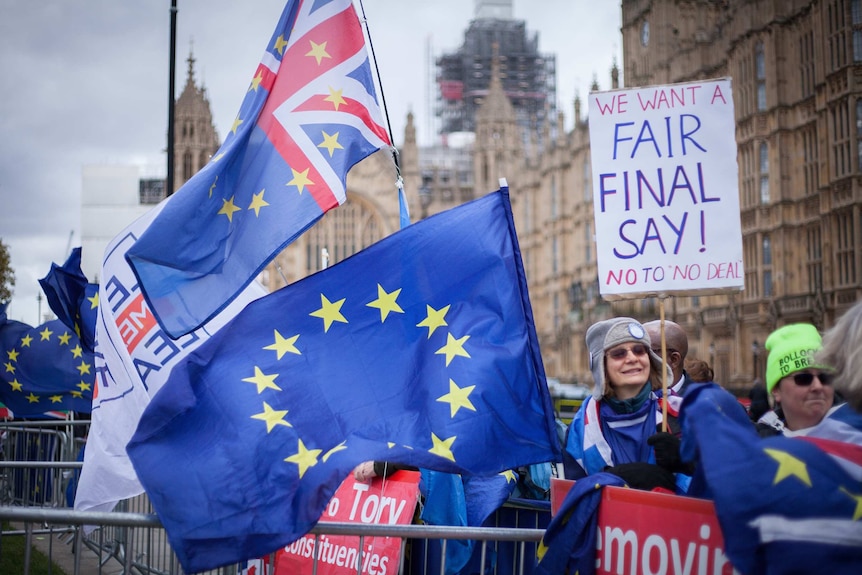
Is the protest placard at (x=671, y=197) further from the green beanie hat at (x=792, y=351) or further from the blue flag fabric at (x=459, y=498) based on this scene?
the blue flag fabric at (x=459, y=498)

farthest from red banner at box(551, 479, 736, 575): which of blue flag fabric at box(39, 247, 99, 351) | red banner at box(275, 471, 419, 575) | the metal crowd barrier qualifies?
blue flag fabric at box(39, 247, 99, 351)

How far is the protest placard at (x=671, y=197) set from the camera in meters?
4.11

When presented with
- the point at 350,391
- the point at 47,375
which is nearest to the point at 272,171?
the point at 350,391

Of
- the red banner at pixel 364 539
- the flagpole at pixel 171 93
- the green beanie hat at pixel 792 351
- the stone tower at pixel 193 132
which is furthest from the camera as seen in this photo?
the stone tower at pixel 193 132

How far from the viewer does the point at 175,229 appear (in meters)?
4.80

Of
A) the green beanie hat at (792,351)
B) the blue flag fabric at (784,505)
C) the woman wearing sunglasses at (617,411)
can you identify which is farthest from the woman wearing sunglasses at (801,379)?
the blue flag fabric at (784,505)

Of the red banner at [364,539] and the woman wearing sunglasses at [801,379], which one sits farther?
the red banner at [364,539]

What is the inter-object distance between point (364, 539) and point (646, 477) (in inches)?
79.2

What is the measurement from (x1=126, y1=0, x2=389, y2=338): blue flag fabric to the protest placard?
5.28 feet

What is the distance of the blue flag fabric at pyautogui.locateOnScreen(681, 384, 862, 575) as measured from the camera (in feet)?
7.59

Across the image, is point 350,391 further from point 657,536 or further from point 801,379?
point 801,379

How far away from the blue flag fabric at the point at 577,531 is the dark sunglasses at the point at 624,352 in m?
0.75

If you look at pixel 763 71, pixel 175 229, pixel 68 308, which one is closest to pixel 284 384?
pixel 175 229

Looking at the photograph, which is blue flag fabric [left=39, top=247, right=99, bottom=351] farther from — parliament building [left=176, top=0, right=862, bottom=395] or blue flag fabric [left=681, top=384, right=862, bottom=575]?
parliament building [left=176, top=0, right=862, bottom=395]
